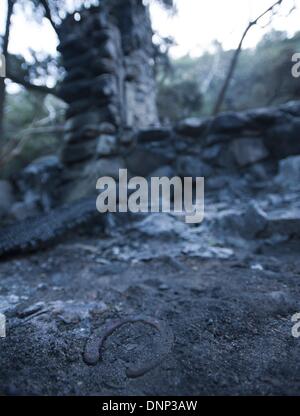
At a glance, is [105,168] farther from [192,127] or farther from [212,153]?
[212,153]

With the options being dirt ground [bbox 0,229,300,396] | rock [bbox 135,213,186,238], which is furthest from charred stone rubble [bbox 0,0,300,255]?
dirt ground [bbox 0,229,300,396]

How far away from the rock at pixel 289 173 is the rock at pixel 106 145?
246 centimetres

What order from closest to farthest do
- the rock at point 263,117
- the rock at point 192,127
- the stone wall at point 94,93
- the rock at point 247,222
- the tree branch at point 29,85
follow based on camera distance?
1. the rock at point 247,222
2. the rock at point 263,117
3. the rock at point 192,127
4. the stone wall at point 94,93
5. the tree branch at point 29,85

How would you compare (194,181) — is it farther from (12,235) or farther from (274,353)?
(274,353)

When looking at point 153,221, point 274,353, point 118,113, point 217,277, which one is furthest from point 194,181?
point 274,353

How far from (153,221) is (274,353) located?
77.7 inches

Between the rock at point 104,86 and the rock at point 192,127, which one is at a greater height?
the rock at point 104,86

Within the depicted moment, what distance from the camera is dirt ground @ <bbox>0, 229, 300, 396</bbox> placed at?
108cm

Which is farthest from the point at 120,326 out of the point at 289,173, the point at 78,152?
the point at 78,152

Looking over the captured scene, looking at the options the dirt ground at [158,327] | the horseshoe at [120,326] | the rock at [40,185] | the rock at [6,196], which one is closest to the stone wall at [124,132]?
the rock at [40,185]

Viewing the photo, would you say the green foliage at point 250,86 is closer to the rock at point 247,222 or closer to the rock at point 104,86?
the rock at point 104,86

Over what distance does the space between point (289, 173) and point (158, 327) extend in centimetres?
278

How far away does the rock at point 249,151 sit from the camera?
145 inches

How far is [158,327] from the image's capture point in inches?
56.4
